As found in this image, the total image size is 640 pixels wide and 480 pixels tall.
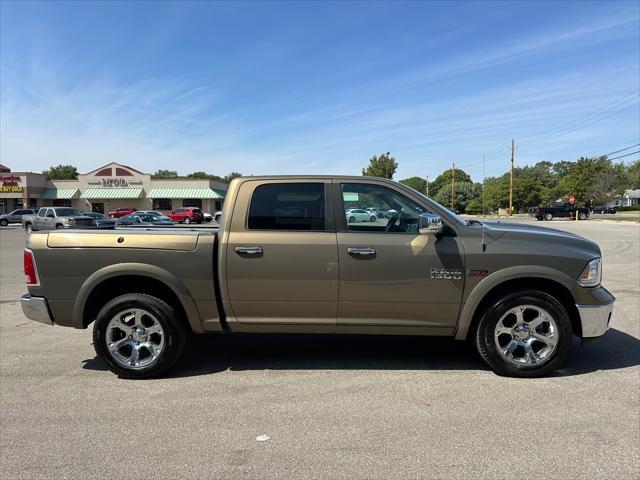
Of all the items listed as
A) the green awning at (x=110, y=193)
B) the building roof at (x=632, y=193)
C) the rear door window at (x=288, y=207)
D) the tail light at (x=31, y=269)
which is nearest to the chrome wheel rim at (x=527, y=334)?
the rear door window at (x=288, y=207)

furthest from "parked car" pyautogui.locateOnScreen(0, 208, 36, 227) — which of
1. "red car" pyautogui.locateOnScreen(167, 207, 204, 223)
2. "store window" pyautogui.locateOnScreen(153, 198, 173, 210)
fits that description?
"red car" pyautogui.locateOnScreen(167, 207, 204, 223)

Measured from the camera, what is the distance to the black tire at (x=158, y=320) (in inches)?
161

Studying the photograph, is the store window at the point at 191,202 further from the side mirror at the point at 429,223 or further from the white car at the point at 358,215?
the side mirror at the point at 429,223

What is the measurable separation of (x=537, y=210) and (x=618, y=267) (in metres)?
37.2

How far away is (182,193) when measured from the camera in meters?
53.3

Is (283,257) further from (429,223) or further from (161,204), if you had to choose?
(161,204)

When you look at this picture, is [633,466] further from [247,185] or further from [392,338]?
[247,185]

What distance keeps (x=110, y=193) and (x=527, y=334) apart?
5690 cm

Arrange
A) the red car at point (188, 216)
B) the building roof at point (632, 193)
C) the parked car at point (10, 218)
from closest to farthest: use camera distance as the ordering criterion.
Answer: the red car at point (188, 216), the parked car at point (10, 218), the building roof at point (632, 193)

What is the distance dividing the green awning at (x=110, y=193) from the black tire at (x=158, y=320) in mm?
52949

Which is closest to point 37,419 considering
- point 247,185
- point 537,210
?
point 247,185

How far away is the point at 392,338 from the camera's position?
5.38 m

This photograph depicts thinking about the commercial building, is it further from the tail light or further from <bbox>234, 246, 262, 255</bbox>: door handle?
<bbox>234, 246, 262, 255</bbox>: door handle

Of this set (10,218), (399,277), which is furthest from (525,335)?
(10,218)
